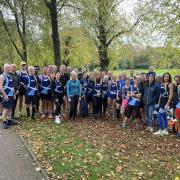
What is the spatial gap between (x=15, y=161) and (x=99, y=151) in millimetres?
2303

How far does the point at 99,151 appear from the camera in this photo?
918 cm

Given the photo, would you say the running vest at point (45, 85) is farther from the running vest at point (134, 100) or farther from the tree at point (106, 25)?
the tree at point (106, 25)

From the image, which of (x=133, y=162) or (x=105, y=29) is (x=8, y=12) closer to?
(x=105, y=29)

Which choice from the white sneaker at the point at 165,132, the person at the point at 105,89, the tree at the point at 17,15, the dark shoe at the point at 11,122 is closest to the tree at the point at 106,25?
the tree at the point at 17,15

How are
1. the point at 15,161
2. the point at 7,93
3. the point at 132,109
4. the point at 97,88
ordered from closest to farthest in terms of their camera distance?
the point at 15,161
the point at 7,93
the point at 132,109
the point at 97,88

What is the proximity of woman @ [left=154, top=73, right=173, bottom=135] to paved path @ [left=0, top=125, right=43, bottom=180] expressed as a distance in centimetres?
491

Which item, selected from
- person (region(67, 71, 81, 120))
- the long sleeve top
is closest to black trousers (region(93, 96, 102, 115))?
person (region(67, 71, 81, 120))

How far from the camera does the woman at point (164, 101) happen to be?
11602 millimetres

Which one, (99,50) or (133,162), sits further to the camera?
(99,50)

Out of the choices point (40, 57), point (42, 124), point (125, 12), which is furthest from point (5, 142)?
point (40, 57)

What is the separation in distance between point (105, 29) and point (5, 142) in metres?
15.9

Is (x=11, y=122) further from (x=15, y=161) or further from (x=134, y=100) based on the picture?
(x=134, y=100)

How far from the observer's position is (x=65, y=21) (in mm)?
25016

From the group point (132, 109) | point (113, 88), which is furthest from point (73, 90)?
point (132, 109)
